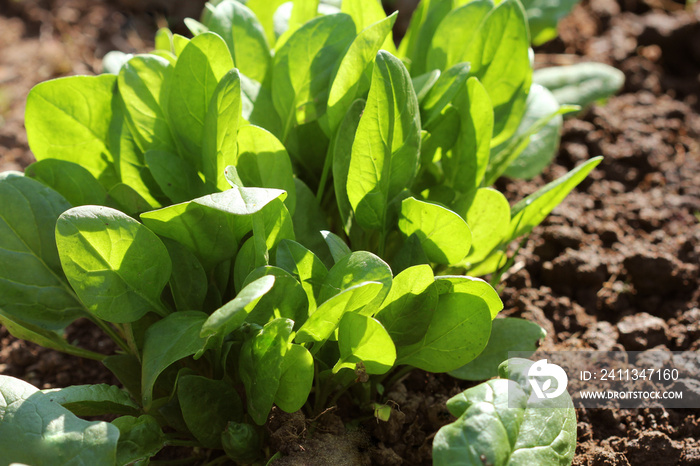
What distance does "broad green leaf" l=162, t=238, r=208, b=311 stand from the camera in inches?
51.9

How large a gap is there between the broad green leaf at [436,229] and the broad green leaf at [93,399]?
2.05 feet

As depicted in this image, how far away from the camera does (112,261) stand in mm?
1188

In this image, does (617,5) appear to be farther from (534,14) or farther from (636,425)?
(636,425)

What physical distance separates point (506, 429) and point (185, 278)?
0.68 m

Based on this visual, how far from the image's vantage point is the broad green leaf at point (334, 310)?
3.42 ft

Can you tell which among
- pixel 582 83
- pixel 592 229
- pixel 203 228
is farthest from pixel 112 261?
pixel 582 83

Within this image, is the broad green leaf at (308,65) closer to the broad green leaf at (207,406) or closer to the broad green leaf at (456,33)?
the broad green leaf at (456,33)

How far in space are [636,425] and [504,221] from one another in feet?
1.76

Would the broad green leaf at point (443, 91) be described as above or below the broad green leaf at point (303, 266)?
above

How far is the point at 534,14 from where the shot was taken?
217cm

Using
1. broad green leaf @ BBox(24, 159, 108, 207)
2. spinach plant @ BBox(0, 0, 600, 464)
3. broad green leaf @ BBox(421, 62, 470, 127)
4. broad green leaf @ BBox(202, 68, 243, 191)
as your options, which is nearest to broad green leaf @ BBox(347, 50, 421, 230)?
spinach plant @ BBox(0, 0, 600, 464)

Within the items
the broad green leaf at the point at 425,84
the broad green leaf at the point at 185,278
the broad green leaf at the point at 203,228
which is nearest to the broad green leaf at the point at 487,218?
the broad green leaf at the point at 425,84

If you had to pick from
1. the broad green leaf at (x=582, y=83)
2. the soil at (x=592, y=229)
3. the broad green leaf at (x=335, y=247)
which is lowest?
the soil at (x=592, y=229)

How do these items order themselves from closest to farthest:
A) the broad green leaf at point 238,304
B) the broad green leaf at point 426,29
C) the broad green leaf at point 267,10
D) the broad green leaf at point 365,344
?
1. the broad green leaf at point 238,304
2. the broad green leaf at point 365,344
3. the broad green leaf at point 426,29
4. the broad green leaf at point 267,10
